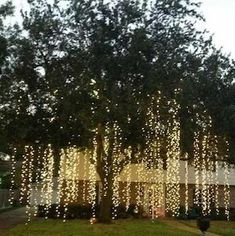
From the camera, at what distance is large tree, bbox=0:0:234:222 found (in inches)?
836

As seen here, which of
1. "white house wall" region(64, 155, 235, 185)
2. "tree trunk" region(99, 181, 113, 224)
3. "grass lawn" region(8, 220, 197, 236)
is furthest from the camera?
"white house wall" region(64, 155, 235, 185)

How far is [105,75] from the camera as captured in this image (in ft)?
70.0

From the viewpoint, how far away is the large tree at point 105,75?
2123 cm

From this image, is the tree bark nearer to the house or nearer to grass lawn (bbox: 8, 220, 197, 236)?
grass lawn (bbox: 8, 220, 197, 236)

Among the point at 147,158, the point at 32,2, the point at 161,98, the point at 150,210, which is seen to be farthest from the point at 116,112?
the point at 150,210

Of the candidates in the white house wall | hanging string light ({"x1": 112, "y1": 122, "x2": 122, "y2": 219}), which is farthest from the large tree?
the white house wall

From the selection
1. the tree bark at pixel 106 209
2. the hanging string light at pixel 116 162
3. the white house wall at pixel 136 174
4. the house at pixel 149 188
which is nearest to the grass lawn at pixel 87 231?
the tree bark at pixel 106 209

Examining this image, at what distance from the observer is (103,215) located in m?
27.3

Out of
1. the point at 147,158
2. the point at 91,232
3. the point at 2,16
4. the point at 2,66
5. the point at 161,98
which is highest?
the point at 2,16

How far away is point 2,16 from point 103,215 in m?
12.0

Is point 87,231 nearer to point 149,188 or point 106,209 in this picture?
point 106,209

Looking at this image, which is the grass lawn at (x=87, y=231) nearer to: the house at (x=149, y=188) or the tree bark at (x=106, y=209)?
the tree bark at (x=106, y=209)

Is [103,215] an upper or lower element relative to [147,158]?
lower

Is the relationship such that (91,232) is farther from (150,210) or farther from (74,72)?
(150,210)
